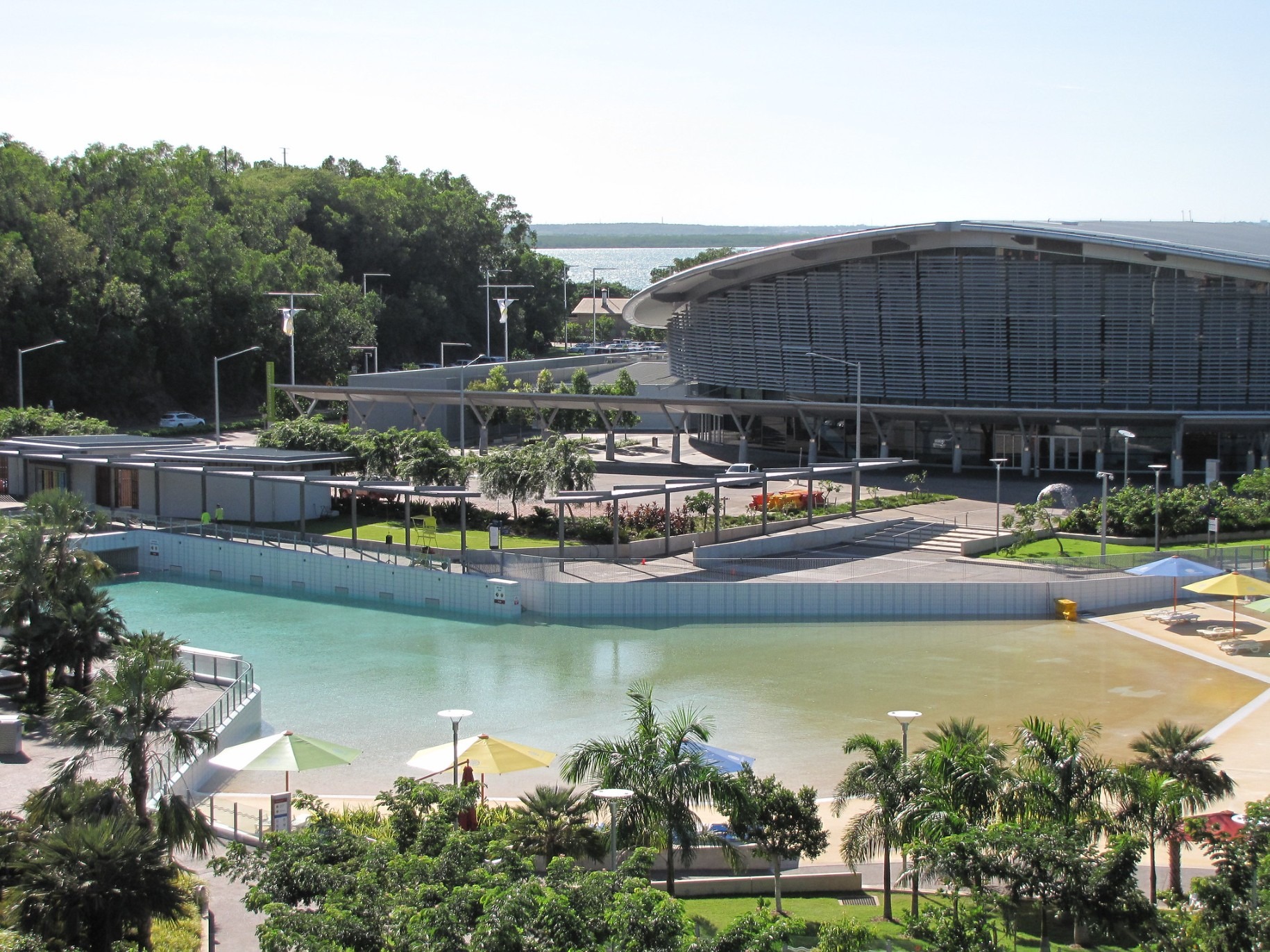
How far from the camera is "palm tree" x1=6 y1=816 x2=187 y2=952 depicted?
1358 cm

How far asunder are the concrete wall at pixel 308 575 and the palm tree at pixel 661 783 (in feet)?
64.0

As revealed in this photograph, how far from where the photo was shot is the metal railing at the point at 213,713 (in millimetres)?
20531

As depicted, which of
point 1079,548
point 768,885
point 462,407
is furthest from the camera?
point 462,407

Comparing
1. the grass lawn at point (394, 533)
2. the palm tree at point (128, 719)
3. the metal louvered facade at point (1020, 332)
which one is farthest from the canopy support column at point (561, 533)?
the metal louvered facade at point (1020, 332)

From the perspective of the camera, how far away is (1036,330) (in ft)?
191

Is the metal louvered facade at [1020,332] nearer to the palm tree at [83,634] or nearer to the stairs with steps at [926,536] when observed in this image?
the stairs with steps at [926,536]

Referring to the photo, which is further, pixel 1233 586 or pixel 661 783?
pixel 1233 586

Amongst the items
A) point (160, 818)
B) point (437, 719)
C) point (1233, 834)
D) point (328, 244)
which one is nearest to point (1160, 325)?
point (437, 719)

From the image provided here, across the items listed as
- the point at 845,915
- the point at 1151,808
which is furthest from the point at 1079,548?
the point at 845,915

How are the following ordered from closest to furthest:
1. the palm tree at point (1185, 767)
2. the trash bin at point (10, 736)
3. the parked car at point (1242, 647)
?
the palm tree at point (1185, 767) < the trash bin at point (10, 736) < the parked car at point (1242, 647)

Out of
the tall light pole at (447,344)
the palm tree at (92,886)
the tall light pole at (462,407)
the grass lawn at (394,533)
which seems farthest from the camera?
the tall light pole at (447,344)

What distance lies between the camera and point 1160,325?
185 ft

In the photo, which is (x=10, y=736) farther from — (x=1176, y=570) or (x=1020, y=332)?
(x=1020, y=332)

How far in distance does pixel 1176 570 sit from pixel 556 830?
24584mm
